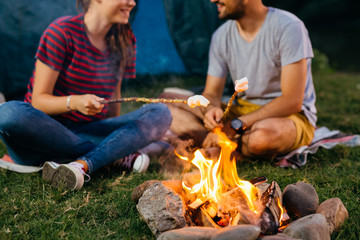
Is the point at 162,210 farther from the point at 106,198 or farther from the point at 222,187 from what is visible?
the point at 106,198

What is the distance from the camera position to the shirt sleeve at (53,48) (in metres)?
2.48

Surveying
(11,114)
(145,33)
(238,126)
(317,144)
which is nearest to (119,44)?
(145,33)

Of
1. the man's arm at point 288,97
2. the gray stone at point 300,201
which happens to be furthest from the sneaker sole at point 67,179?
the man's arm at point 288,97

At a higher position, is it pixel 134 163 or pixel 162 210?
pixel 162 210

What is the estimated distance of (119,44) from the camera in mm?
2934

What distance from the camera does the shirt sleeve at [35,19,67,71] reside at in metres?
2.48

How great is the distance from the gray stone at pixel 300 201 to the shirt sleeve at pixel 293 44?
112 centimetres

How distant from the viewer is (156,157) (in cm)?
292

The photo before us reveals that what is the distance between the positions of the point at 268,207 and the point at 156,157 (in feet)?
4.78

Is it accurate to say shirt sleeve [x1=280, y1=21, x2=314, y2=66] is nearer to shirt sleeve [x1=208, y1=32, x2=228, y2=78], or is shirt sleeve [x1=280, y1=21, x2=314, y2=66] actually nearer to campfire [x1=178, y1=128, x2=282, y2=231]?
shirt sleeve [x1=208, y1=32, x2=228, y2=78]

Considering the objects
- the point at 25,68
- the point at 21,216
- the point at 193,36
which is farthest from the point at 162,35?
the point at 21,216

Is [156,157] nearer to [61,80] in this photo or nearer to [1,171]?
[61,80]

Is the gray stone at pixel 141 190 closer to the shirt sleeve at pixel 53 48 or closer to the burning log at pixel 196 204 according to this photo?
the burning log at pixel 196 204

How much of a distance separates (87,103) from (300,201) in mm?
1387
